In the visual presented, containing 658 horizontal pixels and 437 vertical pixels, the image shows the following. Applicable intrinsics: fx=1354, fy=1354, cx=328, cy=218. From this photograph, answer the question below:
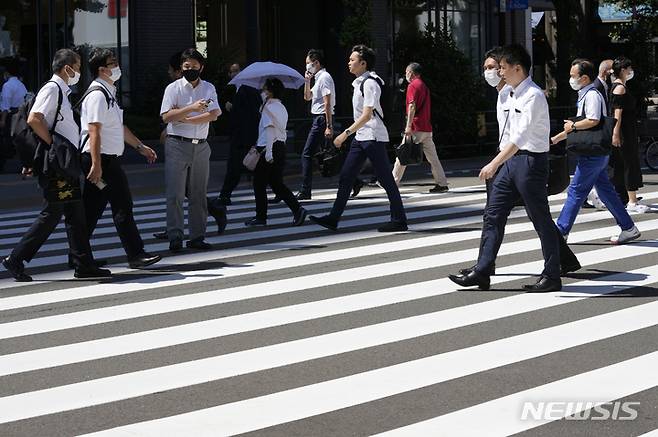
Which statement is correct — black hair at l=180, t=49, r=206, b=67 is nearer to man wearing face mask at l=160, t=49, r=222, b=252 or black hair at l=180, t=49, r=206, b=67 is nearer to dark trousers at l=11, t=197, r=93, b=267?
man wearing face mask at l=160, t=49, r=222, b=252

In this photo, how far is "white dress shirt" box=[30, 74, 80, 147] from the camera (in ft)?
36.7

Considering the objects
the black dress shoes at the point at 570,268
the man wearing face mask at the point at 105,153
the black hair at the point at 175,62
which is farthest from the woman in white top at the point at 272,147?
the black dress shoes at the point at 570,268

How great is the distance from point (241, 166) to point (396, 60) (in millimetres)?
16598

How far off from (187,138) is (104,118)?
1.53 meters

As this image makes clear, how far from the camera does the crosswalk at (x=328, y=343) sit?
6840 millimetres

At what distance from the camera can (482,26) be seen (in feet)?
138

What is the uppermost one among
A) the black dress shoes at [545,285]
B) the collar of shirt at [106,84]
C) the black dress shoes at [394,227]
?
the collar of shirt at [106,84]

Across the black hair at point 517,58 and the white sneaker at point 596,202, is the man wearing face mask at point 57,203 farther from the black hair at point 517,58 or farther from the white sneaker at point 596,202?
the white sneaker at point 596,202

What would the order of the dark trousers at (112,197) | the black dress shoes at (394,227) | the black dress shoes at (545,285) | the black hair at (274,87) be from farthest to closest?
the black hair at (274,87) → the black dress shoes at (394,227) → the dark trousers at (112,197) → the black dress shoes at (545,285)

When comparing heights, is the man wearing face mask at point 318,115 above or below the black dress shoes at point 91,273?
above

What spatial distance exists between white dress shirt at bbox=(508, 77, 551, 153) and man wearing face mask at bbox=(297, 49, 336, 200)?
822 centimetres

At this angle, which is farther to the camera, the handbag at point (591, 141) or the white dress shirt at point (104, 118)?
the handbag at point (591, 141)

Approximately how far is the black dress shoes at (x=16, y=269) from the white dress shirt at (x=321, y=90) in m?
7.71

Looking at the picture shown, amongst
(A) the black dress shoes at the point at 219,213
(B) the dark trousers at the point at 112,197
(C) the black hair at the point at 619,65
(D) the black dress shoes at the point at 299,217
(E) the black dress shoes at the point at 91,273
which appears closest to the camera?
(E) the black dress shoes at the point at 91,273
